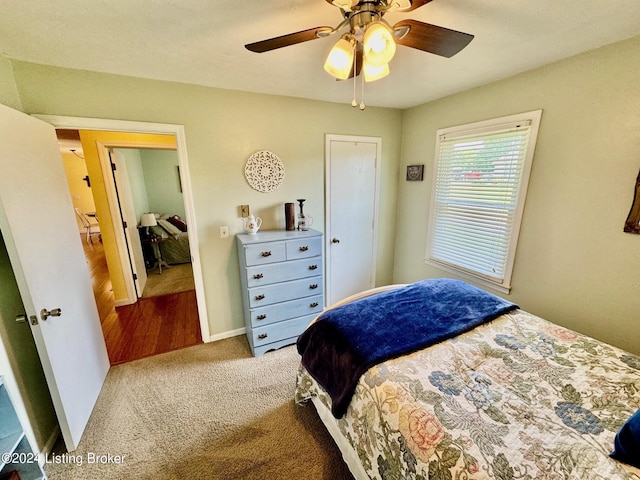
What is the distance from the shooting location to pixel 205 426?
1744 millimetres

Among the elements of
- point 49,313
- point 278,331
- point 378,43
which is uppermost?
point 378,43

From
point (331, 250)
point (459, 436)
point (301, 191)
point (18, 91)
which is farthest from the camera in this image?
point (331, 250)

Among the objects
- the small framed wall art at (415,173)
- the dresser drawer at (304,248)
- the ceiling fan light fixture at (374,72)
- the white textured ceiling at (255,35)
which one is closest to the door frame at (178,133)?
the white textured ceiling at (255,35)

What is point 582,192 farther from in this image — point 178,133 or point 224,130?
point 178,133

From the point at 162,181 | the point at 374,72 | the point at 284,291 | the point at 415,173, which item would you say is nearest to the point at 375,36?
the point at 374,72

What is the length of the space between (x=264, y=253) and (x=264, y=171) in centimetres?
86

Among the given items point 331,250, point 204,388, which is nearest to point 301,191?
point 331,250

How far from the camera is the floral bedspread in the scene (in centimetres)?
84

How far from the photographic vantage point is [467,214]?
252 centimetres

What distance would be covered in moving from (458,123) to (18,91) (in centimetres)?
350

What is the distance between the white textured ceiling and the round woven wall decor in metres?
0.65

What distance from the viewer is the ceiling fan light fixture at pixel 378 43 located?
37.9 inches

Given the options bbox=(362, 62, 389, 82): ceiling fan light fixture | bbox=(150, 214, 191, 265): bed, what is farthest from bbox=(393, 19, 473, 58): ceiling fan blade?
bbox=(150, 214, 191, 265): bed

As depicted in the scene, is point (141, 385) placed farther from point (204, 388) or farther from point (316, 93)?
point (316, 93)
